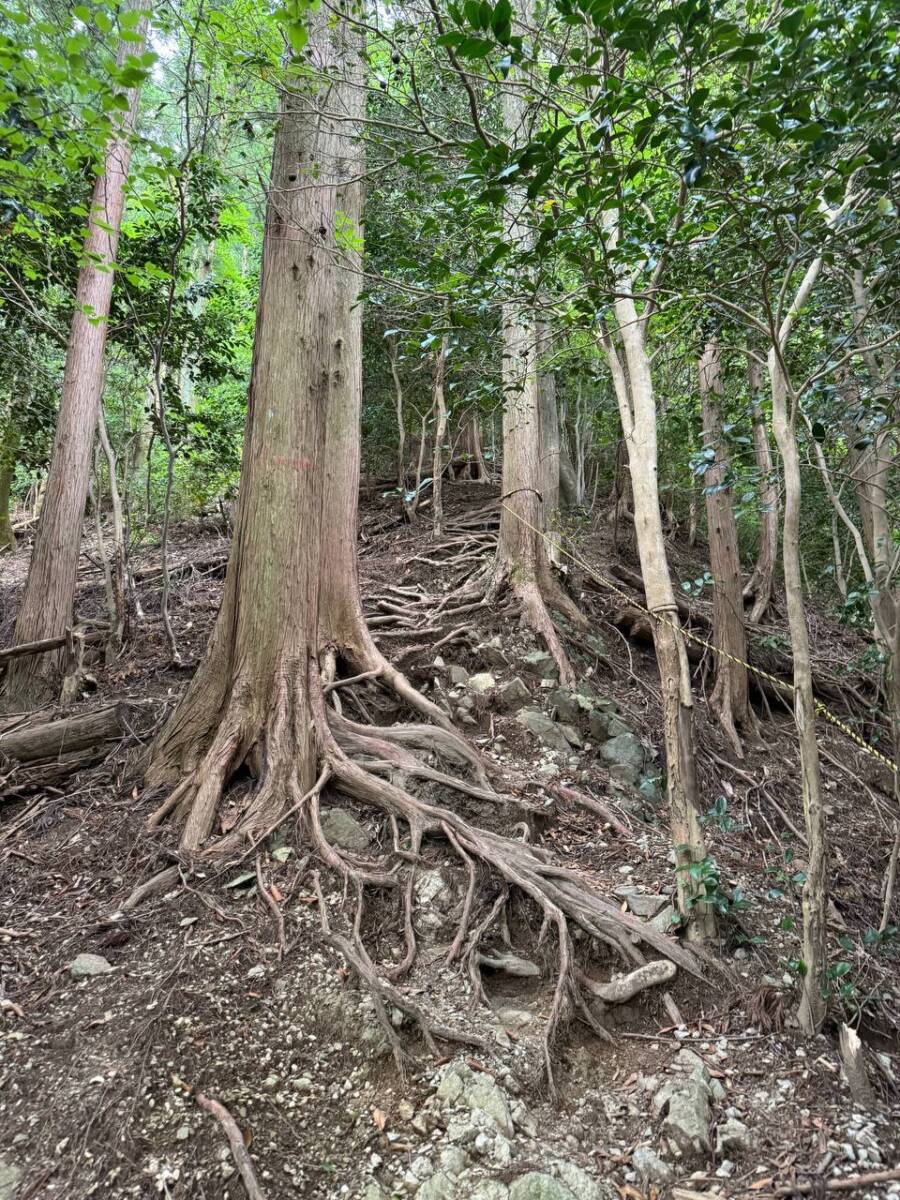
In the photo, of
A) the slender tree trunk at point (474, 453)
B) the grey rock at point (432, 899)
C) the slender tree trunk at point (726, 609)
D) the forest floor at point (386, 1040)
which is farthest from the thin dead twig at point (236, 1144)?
the slender tree trunk at point (474, 453)

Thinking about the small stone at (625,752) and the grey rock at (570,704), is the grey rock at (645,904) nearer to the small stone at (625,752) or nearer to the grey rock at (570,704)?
the small stone at (625,752)

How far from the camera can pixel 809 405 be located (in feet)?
11.1

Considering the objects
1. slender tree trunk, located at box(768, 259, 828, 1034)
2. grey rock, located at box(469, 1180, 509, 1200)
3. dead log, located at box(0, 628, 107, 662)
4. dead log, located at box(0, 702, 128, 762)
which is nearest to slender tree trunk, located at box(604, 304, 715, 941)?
slender tree trunk, located at box(768, 259, 828, 1034)

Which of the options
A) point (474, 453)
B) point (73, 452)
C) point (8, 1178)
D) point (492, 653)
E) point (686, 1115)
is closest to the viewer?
point (8, 1178)

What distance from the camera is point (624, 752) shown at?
215 inches

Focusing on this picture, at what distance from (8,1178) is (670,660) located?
10.2 ft

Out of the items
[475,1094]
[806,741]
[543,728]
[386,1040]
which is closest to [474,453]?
[543,728]

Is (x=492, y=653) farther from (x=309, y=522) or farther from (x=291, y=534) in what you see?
(x=291, y=534)

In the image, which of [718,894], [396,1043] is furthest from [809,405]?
[396,1043]

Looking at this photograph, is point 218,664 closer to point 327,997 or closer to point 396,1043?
point 327,997

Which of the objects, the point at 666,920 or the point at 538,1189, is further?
the point at 666,920

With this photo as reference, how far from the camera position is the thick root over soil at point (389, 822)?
10.1ft

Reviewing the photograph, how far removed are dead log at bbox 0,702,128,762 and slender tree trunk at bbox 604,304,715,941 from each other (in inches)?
151

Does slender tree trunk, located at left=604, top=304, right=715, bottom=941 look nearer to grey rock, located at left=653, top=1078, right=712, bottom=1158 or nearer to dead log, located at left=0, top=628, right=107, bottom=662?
grey rock, located at left=653, top=1078, right=712, bottom=1158
